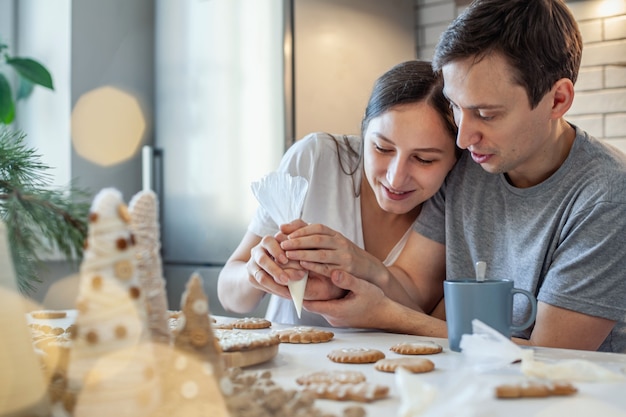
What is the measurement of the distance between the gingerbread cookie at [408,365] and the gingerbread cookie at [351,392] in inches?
5.1

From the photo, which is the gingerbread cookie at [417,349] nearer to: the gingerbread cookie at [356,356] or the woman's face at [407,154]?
the gingerbread cookie at [356,356]

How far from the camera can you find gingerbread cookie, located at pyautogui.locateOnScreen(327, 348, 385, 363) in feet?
3.18

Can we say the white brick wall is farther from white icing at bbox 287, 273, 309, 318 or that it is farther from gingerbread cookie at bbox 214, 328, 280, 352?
gingerbread cookie at bbox 214, 328, 280, 352

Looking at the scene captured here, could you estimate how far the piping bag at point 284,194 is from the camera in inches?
53.8

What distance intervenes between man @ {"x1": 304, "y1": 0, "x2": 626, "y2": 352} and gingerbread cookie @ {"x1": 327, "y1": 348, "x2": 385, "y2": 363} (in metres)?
0.33

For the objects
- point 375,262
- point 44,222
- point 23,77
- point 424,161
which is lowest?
point 375,262

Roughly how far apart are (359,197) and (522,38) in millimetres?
647

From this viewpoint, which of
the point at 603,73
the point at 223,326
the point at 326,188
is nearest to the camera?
the point at 223,326

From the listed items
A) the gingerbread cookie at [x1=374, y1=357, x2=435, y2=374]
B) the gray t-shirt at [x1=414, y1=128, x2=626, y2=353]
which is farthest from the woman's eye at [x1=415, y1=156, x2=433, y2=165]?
the gingerbread cookie at [x1=374, y1=357, x2=435, y2=374]

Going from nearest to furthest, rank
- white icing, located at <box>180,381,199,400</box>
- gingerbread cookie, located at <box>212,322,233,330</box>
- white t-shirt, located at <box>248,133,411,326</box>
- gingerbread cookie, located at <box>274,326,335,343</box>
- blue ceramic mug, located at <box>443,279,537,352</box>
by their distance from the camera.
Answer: white icing, located at <box>180,381,199,400</box>
blue ceramic mug, located at <box>443,279,537,352</box>
gingerbread cookie, located at <box>274,326,335,343</box>
gingerbread cookie, located at <box>212,322,233,330</box>
white t-shirt, located at <box>248,133,411,326</box>

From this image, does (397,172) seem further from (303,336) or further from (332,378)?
(332,378)

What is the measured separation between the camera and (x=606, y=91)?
9.27ft

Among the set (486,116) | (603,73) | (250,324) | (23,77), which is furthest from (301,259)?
(603,73)

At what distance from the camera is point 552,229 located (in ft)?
4.69
